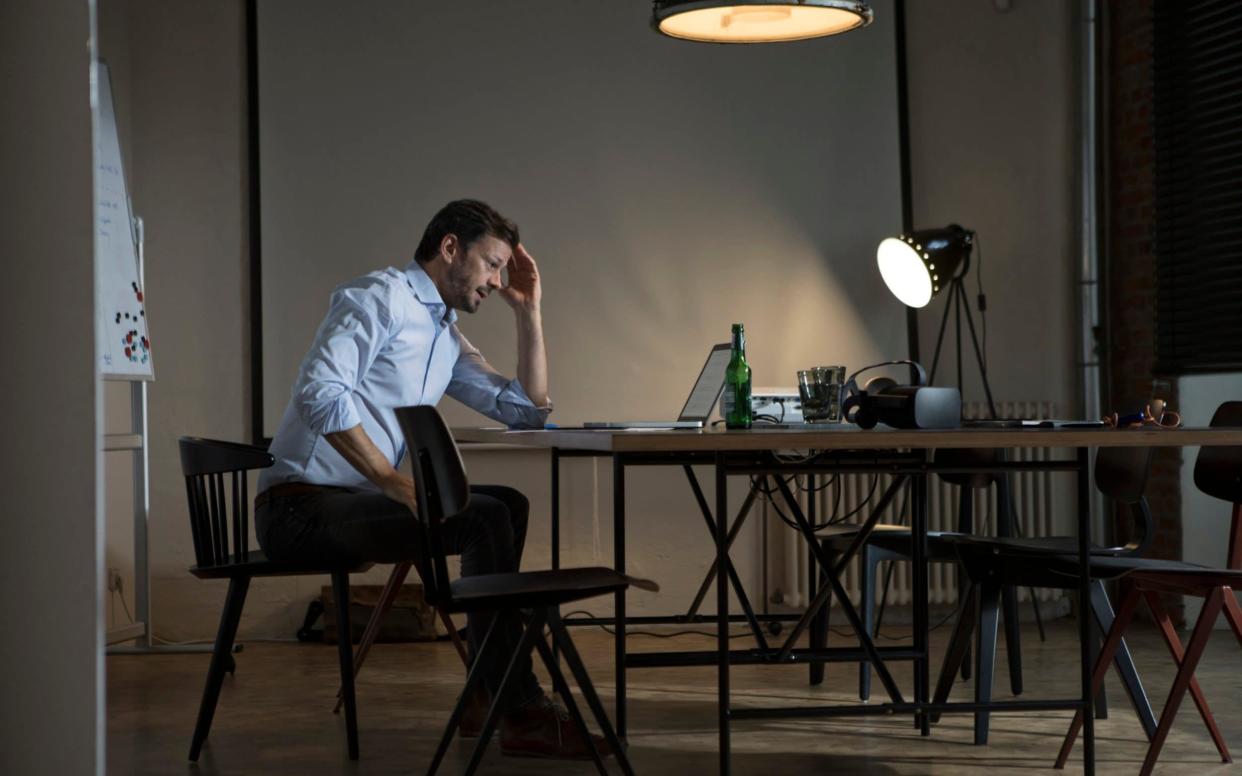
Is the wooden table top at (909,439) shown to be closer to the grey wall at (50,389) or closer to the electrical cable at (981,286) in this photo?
the grey wall at (50,389)

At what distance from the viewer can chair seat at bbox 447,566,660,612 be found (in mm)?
2449

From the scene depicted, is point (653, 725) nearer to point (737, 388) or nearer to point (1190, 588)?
point (737, 388)

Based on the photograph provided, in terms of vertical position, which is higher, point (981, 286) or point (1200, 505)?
point (981, 286)

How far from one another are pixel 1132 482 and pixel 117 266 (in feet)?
10.6

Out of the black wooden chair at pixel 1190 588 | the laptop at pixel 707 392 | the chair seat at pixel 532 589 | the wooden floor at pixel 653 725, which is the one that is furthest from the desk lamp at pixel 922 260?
the chair seat at pixel 532 589

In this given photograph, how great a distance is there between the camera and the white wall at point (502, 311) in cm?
515

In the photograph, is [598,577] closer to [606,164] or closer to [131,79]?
[606,164]

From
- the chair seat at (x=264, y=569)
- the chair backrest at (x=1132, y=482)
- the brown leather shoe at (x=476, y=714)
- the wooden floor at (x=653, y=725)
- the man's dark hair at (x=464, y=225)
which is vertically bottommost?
the wooden floor at (x=653, y=725)

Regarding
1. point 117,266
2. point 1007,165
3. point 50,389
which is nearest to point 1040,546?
point 50,389

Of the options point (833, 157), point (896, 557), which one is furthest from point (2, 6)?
point (833, 157)

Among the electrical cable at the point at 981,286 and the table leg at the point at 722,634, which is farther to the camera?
the electrical cable at the point at 981,286

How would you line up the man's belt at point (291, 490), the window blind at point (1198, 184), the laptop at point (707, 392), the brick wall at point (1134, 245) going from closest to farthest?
the man's belt at point (291, 490), the laptop at point (707, 392), the window blind at point (1198, 184), the brick wall at point (1134, 245)

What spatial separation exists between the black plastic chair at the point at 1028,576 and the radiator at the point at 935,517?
1.88 metres

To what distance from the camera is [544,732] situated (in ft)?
9.95
